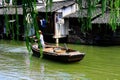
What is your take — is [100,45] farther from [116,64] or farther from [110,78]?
[110,78]

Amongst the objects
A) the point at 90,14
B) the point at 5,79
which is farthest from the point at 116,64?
the point at 90,14

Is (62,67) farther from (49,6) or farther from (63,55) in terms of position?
(49,6)

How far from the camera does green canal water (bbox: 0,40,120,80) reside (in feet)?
45.9

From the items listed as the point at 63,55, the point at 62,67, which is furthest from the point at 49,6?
the point at 63,55

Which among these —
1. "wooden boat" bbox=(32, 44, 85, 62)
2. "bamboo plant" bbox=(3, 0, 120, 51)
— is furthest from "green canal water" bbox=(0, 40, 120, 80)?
"bamboo plant" bbox=(3, 0, 120, 51)

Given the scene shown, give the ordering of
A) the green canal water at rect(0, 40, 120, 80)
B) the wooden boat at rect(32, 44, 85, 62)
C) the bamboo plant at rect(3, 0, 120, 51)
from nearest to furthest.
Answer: the bamboo plant at rect(3, 0, 120, 51) → the green canal water at rect(0, 40, 120, 80) → the wooden boat at rect(32, 44, 85, 62)

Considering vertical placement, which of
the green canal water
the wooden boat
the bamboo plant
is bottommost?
the green canal water

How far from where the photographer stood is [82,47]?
2252 centimetres

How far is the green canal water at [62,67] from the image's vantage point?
14.0 m

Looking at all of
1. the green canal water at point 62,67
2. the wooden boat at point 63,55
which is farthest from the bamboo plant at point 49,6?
the wooden boat at point 63,55

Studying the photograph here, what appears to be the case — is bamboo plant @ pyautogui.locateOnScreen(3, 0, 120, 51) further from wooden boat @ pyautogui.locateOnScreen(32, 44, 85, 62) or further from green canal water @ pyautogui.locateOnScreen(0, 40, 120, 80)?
wooden boat @ pyautogui.locateOnScreen(32, 44, 85, 62)

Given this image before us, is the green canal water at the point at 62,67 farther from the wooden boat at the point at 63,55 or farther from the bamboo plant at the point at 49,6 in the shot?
the bamboo plant at the point at 49,6

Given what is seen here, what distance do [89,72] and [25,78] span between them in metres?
3.01

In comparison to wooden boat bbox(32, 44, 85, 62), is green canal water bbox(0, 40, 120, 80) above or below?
below
